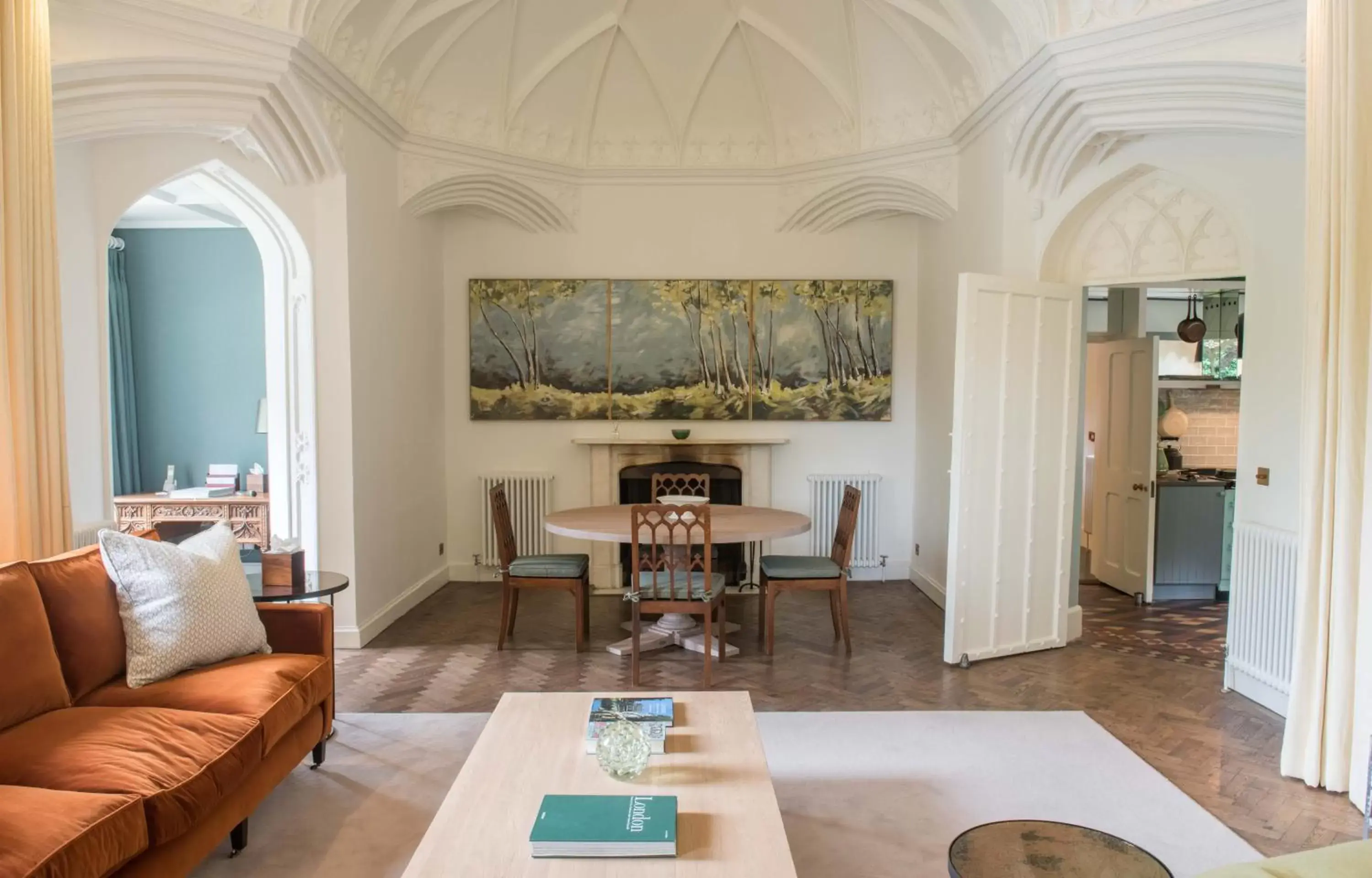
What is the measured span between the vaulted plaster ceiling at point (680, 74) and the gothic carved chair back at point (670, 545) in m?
3.45

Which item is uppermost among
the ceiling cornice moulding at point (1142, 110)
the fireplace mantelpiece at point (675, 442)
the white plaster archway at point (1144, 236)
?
the ceiling cornice moulding at point (1142, 110)

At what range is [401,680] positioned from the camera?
16.7ft

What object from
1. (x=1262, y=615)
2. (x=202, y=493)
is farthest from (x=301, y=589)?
(x=1262, y=615)

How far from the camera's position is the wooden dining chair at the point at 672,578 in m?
4.95

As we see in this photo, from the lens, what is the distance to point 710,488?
7629 millimetres

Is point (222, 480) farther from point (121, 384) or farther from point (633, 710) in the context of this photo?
point (633, 710)

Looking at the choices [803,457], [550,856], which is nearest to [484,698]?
[550,856]

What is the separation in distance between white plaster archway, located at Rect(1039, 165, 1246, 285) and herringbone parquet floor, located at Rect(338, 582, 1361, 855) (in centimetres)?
246

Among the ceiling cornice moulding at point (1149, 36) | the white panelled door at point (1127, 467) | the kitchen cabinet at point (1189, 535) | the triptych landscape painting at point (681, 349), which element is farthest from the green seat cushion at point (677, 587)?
the kitchen cabinet at point (1189, 535)

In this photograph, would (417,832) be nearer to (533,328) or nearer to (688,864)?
(688,864)

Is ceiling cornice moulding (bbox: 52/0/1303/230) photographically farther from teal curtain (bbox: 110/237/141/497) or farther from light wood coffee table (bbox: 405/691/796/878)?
light wood coffee table (bbox: 405/691/796/878)

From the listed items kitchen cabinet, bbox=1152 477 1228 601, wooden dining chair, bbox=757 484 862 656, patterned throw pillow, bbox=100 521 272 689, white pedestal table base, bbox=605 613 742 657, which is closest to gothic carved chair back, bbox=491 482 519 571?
white pedestal table base, bbox=605 613 742 657

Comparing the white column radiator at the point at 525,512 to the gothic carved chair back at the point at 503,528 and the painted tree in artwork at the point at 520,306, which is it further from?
the gothic carved chair back at the point at 503,528

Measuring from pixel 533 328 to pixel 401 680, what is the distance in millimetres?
3617
